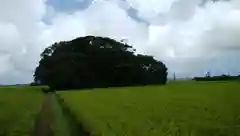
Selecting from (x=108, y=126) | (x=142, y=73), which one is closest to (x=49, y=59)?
(x=142, y=73)

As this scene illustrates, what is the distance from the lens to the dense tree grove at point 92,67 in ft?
279

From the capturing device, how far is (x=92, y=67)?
86.5 m

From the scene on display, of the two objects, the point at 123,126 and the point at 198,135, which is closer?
the point at 198,135

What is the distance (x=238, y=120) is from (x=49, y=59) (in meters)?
74.1

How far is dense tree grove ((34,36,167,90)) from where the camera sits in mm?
85125

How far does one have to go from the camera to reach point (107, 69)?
85.9 m

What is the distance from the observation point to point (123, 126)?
59.4 ft

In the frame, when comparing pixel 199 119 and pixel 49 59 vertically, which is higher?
pixel 49 59

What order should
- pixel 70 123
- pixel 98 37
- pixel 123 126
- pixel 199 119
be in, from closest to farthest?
1. pixel 123 126
2. pixel 199 119
3. pixel 70 123
4. pixel 98 37

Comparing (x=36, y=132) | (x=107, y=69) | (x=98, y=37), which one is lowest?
(x=36, y=132)

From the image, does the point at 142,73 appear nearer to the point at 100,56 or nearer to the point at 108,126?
the point at 100,56

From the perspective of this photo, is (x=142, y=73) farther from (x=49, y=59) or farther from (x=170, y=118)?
(x=170, y=118)

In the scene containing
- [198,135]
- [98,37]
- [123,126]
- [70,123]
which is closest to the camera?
[198,135]

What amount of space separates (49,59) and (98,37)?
1288cm
